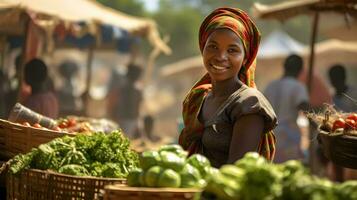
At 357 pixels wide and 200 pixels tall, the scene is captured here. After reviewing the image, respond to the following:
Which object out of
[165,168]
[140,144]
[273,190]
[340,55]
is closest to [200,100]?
[165,168]

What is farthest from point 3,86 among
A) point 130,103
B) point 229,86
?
point 229,86

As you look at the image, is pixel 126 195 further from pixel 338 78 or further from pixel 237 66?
pixel 338 78

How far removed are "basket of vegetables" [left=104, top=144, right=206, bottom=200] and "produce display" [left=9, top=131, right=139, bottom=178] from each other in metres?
0.66

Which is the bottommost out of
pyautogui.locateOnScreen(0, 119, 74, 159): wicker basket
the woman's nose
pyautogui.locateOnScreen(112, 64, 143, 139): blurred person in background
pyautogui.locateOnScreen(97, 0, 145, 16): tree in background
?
pyautogui.locateOnScreen(0, 119, 74, 159): wicker basket

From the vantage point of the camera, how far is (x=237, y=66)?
436 centimetres

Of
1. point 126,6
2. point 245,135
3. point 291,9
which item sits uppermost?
point 126,6

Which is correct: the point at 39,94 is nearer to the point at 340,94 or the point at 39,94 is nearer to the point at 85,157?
the point at 340,94

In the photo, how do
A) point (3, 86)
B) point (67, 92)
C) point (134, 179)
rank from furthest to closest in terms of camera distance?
point (67, 92), point (3, 86), point (134, 179)

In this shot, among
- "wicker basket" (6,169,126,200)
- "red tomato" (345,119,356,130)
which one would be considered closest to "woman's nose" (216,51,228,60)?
"wicker basket" (6,169,126,200)

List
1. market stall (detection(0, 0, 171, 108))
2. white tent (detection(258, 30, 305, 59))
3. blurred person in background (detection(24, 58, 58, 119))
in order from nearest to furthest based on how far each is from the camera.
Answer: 1. blurred person in background (detection(24, 58, 58, 119))
2. market stall (detection(0, 0, 171, 108))
3. white tent (detection(258, 30, 305, 59))

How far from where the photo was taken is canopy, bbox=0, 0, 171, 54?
38.3 ft

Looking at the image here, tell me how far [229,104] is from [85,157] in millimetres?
787

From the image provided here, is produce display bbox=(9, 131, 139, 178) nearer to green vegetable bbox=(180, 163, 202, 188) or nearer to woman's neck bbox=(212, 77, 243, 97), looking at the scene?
woman's neck bbox=(212, 77, 243, 97)

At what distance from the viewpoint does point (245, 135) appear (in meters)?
4.05
